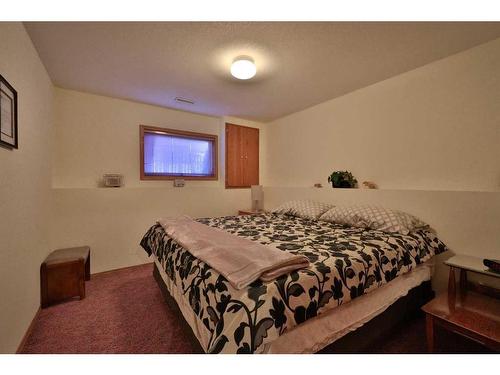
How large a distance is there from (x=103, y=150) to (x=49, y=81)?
917mm

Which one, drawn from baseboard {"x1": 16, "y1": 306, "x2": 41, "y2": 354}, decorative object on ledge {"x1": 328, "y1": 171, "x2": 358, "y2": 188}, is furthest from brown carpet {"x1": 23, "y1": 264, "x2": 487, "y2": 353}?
decorative object on ledge {"x1": 328, "y1": 171, "x2": 358, "y2": 188}

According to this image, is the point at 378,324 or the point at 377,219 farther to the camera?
the point at 377,219

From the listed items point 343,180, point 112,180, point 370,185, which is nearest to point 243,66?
point 343,180

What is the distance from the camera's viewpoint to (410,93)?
2.30 meters

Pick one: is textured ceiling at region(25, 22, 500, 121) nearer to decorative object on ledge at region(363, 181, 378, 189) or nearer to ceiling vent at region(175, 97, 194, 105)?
ceiling vent at region(175, 97, 194, 105)

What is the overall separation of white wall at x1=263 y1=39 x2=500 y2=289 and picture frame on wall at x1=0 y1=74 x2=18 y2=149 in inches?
124

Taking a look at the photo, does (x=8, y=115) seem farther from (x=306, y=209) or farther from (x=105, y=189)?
(x=306, y=209)

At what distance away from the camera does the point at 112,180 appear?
9.61 feet

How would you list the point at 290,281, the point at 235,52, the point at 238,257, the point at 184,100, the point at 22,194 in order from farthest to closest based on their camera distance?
the point at 184,100 < the point at 235,52 < the point at 22,194 < the point at 238,257 < the point at 290,281

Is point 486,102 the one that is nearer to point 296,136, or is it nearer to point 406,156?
point 406,156

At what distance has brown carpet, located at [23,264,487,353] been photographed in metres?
1.45

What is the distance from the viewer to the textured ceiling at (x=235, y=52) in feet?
5.39

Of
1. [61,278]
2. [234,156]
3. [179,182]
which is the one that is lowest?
[61,278]

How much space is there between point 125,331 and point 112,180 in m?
2.01
